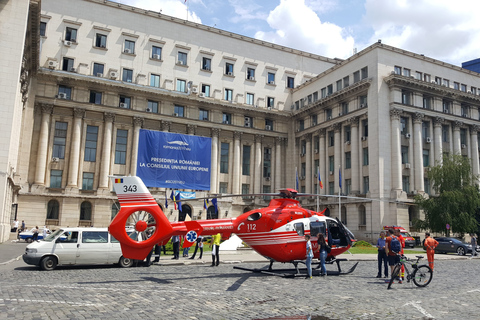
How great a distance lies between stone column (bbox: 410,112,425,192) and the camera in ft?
151

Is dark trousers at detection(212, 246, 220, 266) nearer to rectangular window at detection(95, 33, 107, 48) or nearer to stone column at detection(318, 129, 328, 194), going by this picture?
stone column at detection(318, 129, 328, 194)

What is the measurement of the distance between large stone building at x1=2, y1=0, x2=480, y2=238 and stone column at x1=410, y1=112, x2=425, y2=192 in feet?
0.45

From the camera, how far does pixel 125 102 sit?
51.6 metres

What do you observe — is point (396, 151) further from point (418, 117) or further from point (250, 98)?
point (250, 98)

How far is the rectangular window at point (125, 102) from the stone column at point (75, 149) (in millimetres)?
4755

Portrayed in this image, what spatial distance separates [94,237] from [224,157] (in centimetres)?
3825

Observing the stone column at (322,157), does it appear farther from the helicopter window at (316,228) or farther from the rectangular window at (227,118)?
the helicopter window at (316,228)

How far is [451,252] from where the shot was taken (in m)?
34.6

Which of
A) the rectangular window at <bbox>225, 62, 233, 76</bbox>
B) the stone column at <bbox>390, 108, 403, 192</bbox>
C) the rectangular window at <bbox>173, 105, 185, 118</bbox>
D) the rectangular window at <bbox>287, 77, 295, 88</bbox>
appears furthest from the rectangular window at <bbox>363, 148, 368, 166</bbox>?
the rectangular window at <bbox>173, 105, 185, 118</bbox>

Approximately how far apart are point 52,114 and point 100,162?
798 centimetres

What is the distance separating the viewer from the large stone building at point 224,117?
4620 cm

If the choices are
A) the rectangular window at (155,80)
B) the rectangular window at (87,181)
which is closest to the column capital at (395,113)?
the rectangular window at (155,80)

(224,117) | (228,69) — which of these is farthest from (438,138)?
(228,69)

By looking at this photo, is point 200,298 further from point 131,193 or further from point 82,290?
point 131,193
